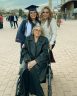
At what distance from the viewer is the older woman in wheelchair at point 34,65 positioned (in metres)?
5.85

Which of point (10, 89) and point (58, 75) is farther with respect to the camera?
point (58, 75)

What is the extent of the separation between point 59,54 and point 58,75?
3.76 metres

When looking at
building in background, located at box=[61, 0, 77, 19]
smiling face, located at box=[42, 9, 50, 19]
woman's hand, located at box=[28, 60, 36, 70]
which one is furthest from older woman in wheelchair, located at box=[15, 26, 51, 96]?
building in background, located at box=[61, 0, 77, 19]

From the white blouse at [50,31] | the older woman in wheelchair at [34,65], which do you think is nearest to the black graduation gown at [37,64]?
the older woman in wheelchair at [34,65]

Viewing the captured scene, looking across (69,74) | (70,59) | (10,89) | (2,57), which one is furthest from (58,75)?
(2,57)

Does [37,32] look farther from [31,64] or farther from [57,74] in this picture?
[57,74]

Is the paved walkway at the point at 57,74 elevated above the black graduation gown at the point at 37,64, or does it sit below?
below

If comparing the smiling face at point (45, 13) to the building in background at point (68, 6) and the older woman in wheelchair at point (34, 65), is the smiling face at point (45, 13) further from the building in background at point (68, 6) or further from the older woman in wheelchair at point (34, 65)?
the building in background at point (68, 6)

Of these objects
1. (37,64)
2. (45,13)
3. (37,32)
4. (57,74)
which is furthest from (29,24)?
(57,74)

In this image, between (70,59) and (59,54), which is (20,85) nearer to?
(70,59)

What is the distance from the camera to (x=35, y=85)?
5887 mm

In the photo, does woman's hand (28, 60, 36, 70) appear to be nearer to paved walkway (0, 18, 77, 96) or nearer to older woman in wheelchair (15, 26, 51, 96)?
older woman in wheelchair (15, 26, 51, 96)

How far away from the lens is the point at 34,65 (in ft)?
19.3

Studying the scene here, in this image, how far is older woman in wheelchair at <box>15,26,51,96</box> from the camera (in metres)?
5.85
